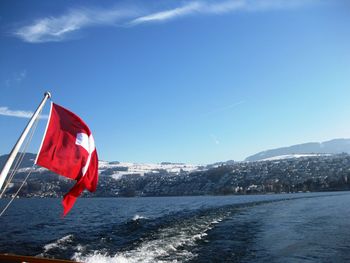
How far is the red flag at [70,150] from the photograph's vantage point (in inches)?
529

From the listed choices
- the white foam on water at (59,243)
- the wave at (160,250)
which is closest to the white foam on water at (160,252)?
the wave at (160,250)

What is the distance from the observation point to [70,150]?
13781mm

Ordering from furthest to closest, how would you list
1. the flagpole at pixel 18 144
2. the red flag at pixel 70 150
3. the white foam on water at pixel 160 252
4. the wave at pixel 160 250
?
the wave at pixel 160 250 < the white foam on water at pixel 160 252 < the red flag at pixel 70 150 < the flagpole at pixel 18 144

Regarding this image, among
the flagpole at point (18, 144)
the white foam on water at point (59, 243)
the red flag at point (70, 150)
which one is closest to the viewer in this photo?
the flagpole at point (18, 144)

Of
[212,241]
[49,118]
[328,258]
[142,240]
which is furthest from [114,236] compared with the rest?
[49,118]

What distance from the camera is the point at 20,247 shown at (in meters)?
37.0

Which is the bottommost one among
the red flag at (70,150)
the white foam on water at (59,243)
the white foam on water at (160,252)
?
the white foam on water at (160,252)

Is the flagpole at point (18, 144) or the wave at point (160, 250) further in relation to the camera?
the wave at point (160, 250)

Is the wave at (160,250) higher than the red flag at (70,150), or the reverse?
the red flag at (70,150)

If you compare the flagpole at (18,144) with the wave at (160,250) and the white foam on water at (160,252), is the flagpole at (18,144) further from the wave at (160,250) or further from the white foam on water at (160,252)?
the wave at (160,250)

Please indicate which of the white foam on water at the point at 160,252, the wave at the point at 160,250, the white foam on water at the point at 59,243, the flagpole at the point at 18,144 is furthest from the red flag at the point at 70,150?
the white foam on water at the point at 59,243

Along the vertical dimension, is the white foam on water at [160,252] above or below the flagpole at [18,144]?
below

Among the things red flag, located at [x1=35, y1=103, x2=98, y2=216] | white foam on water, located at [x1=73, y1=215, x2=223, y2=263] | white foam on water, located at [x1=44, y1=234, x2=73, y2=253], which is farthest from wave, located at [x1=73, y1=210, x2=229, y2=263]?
red flag, located at [x1=35, y1=103, x2=98, y2=216]

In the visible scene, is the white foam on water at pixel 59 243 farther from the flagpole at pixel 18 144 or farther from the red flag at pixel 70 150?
the flagpole at pixel 18 144
